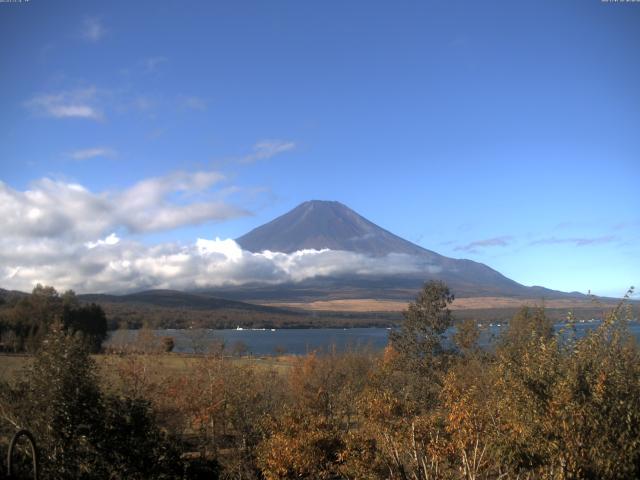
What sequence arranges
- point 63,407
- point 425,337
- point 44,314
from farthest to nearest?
point 44,314
point 425,337
point 63,407

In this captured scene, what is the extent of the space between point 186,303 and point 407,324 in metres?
161

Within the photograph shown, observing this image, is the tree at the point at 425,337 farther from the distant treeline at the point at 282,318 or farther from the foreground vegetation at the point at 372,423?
the distant treeline at the point at 282,318

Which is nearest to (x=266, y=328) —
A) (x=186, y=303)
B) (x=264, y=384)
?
(x=186, y=303)

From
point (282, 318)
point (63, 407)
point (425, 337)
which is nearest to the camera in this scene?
point (63, 407)

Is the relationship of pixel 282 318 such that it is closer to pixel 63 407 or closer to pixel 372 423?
pixel 372 423

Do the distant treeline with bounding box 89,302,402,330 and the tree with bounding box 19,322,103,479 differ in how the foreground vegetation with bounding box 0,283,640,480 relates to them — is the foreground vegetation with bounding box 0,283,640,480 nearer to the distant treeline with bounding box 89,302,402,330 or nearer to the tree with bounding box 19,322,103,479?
the tree with bounding box 19,322,103,479

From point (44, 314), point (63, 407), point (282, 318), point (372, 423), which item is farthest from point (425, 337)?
point (282, 318)

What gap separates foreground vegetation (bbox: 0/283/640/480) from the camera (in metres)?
8.44

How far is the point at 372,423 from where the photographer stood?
1259 centimetres

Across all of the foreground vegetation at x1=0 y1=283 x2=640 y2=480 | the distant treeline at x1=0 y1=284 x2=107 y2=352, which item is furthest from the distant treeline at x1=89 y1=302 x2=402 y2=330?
the foreground vegetation at x1=0 y1=283 x2=640 y2=480

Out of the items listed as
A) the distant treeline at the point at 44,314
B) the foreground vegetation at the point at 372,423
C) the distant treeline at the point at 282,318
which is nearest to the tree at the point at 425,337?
the foreground vegetation at the point at 372,423

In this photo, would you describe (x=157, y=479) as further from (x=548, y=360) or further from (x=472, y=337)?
(x=472, y=337)

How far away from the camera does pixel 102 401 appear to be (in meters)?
12.5

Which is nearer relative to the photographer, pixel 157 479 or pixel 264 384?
pixel 157 479
